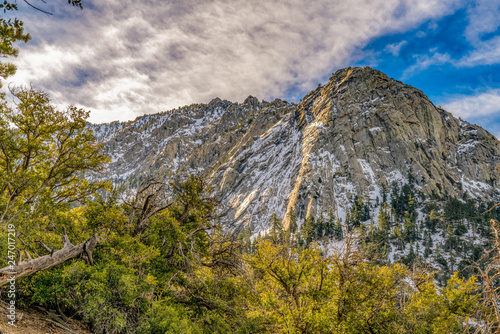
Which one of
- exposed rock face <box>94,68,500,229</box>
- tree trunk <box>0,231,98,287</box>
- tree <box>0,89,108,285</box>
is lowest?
tree trunk <box>0,231,98,287</box>

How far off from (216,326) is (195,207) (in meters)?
6.18

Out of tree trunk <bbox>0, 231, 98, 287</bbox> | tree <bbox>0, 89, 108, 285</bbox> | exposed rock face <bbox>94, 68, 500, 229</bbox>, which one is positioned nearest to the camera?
tree trunk <bbox>0, 231, 98, 287</bbox>

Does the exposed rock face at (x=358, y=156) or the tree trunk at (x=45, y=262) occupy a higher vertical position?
the exposed rock face at (x=358, y=156)

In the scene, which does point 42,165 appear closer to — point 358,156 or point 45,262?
point 45,262

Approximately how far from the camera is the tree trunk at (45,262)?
7.51 m

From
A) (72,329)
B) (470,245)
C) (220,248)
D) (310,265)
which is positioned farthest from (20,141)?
(470,245)

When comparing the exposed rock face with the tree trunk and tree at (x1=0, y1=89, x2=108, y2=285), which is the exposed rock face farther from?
the tree trunk

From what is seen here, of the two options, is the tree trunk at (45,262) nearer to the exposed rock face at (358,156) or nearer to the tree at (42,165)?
the tree at (42,165)

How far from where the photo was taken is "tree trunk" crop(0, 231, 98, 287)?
24.6ft

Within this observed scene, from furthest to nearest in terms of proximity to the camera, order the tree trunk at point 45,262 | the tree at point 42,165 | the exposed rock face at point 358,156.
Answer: the exposed rock face at point 358,156 < the tree at point 42,165 < the tree trunk at point 45,262

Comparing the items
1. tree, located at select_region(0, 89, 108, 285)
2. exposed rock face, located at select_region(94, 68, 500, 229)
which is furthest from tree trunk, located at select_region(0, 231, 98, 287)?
exposed rock face, located at select_region(94, 68, 500, 229)

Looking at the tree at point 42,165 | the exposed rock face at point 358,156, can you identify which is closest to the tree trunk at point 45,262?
the tree at point 42,165

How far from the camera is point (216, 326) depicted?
12.1 m

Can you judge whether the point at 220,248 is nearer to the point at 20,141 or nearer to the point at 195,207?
the point at 195,207
